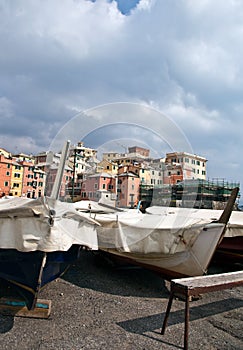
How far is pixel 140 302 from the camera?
15.3ft

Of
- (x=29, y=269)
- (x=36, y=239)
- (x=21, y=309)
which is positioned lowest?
(x=21, y=309)

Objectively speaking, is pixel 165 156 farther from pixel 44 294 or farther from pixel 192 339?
pixel 44 294

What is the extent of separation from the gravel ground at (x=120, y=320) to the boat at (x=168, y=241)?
61 centimetres

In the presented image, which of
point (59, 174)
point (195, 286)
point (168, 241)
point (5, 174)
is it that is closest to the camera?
point (195, 286)

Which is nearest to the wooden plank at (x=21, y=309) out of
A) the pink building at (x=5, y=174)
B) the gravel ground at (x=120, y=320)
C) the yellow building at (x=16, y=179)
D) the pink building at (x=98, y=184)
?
the gravel ground at (x=120, y=320)

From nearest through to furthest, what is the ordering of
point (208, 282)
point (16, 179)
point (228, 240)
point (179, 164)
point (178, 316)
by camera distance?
point (208, 282)
point (178, 316)
point (179, 164)
point (228, 240)
point (16, 179)

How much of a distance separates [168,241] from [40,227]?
2.40 meters

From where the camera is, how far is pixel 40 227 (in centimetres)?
365

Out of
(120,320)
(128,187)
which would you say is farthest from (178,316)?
(128,187)

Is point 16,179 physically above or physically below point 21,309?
above

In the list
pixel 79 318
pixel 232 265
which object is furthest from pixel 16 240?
pixel 232 265

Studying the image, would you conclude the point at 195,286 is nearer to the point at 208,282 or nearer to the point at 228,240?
the point at 208,282

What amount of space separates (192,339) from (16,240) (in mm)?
2731

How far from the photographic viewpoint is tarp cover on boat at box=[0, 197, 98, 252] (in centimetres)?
359
